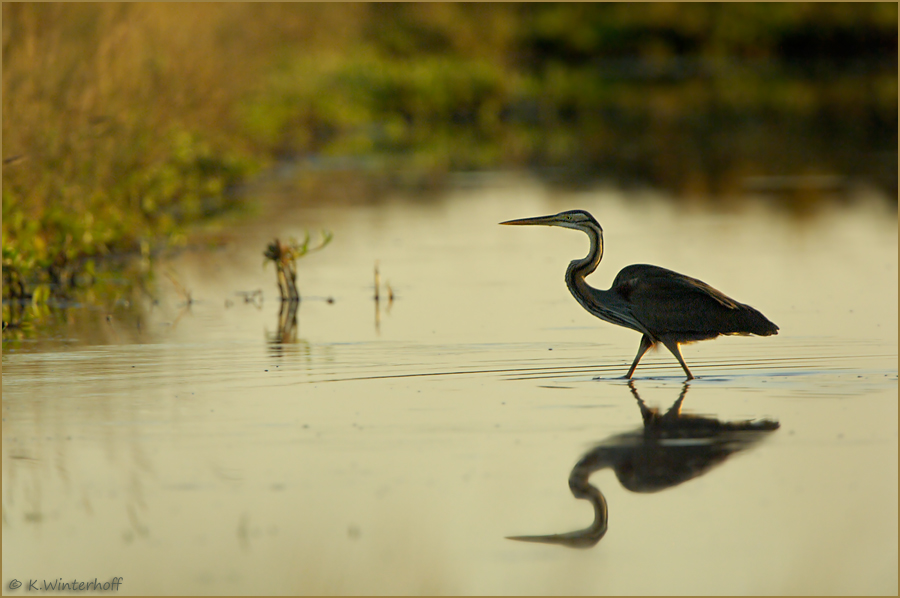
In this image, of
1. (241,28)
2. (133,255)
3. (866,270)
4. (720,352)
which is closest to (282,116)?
(241,28)

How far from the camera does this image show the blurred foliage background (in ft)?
46.1

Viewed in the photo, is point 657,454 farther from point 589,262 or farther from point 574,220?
point 574,220

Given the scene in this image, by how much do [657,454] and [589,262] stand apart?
224 cm

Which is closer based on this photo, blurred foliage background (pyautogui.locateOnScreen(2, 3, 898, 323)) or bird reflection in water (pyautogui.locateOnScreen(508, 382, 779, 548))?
bird reflection in water (pyautogui.locateOnScreen(508, 382, 779, 548))

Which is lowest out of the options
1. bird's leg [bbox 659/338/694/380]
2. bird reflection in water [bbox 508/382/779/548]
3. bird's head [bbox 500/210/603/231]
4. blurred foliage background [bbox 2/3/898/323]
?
bird reflection in water [bbox 508/382/779/548]

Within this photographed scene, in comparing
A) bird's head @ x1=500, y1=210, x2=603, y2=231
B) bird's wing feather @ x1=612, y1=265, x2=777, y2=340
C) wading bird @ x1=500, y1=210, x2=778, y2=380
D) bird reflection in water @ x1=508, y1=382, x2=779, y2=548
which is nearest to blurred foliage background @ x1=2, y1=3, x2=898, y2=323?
bird's head @ x1=500, y1=210, x2=603, y2=231

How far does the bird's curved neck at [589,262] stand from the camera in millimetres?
8352

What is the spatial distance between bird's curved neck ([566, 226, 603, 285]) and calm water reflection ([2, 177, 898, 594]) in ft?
1.92

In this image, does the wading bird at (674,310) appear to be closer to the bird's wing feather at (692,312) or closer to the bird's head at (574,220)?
the bird's wing feather at (692,312)

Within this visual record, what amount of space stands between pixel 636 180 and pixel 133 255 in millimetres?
12874

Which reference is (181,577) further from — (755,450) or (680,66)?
(680,66)

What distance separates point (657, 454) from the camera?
6.40m

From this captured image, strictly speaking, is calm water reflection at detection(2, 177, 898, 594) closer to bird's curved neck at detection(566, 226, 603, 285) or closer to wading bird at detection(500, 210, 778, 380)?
wading bird at detection(500, 210, 778, 380)

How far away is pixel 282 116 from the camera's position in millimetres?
36875
